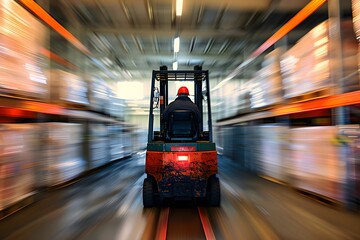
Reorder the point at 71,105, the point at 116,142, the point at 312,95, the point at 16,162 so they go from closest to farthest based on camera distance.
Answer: the point at 16,162 < the point at 312,95 < the point at 71,105 < the point at 116,142

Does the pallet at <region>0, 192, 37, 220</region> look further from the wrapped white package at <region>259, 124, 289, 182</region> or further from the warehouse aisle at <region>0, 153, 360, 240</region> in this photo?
the wrapped white package at <region>259, 124, 289, 182</region>

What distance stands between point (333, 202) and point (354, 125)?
140 centimetres

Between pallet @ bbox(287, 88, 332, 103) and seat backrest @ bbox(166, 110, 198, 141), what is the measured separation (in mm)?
2062

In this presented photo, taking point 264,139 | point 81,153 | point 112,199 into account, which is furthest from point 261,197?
point 81,153

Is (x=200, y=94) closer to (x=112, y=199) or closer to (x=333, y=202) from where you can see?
(x=112, y=199)

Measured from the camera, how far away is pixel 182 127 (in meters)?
5.60

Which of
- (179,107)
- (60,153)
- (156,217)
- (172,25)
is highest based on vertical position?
(172,25)

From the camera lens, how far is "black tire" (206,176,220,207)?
203 inches

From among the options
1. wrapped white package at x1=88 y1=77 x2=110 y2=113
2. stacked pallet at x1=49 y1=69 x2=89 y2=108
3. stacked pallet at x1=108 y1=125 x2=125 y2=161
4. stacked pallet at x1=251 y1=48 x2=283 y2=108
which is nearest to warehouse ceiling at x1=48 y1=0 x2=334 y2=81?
stacked pallet at x1=251 y1=48 x2=283 y2=108

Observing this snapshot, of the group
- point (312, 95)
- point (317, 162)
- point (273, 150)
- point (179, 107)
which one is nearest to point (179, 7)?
point (179, 107)

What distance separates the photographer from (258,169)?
8.67 m

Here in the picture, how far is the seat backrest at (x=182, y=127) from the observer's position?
215 inches

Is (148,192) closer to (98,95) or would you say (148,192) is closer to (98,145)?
(98,145)

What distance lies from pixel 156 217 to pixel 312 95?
133 inches
